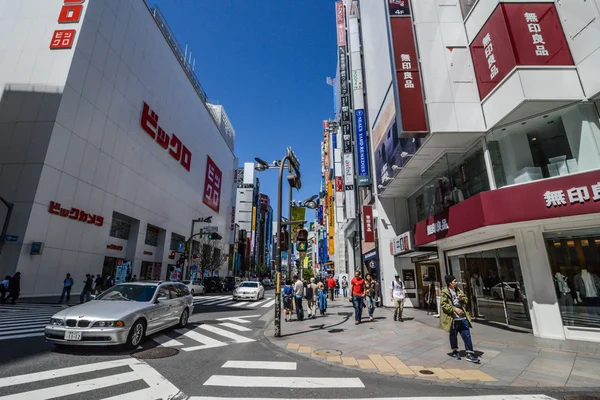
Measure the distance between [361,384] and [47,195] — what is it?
73.1 ft

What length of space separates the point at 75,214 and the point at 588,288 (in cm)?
2769

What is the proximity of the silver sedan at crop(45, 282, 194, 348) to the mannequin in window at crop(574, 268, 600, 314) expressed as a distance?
39.9 feet

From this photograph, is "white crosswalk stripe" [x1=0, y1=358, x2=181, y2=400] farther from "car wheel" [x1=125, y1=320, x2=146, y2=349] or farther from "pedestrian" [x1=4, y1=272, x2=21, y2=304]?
"pedestrian" [x1=4, y1=272, x2=21, y2=304]

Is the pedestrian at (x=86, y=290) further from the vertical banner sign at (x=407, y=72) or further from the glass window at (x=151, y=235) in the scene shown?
the vertical banner sign at (x=407, y=72)

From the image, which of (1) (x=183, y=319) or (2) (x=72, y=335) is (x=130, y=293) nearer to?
(2) (x=72, y=335)

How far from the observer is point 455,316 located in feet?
21.2

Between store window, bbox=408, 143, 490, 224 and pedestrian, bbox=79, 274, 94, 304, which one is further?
pedestrian, bbox=79, 274, 94, 304

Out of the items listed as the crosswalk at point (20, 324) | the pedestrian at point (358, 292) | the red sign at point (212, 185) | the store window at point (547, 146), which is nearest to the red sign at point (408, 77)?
the store window at point (547, 146)

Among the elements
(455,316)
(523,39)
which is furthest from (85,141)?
(523,39)

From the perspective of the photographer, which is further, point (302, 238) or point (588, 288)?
point (302, 238)

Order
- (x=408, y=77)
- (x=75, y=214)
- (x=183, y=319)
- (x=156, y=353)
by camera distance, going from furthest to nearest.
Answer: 1. (x=75, y=214)
2. (x=408, y=77)
3. (x=183, y=319)
4. (x=156, y=353)

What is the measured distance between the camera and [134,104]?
27.9 m

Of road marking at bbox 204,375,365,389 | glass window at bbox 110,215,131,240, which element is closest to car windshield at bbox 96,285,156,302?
road marking at bbox 204,375,365,389

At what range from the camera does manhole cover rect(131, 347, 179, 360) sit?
6.35 meters
